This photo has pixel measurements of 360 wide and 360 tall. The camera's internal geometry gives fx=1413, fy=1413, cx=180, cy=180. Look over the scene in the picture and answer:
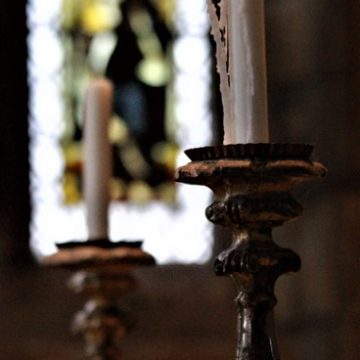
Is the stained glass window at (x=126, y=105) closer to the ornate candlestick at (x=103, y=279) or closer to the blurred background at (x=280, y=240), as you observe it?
the blurred background at (x=280, y=240)

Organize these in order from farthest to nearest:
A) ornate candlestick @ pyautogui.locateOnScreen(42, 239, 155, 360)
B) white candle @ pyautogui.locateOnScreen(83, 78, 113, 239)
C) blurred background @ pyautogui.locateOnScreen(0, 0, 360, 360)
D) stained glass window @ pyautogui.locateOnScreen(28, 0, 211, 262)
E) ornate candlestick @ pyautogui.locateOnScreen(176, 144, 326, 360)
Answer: stained glass window @ pyautogui.locateOnScreen(28, 0, 211, 262)
blurred background @ pyautogui.locateOnScreen(0, 0, 360, 360)
white candle @ pyautogui.locateOnScreen(83, 78, 113, 239)
ornate candlestick @ pyautogui.locateOnScreen(42, 239, 155, 360)
ornate candlestick @ pyautogui.locateOnScreen(176, 144, 326, 360)

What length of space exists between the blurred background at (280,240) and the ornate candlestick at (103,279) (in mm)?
422

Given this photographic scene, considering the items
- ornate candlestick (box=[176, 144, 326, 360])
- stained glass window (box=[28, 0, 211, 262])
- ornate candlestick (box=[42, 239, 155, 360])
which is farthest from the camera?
stained glass window (box=[28, 0, 211, 262])

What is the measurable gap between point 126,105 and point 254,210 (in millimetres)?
2800

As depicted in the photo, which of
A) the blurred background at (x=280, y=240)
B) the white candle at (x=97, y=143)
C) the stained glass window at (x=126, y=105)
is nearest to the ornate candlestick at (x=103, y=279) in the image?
the white candle at (x=97, y=143)

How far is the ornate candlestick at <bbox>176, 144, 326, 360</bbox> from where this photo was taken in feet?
2.40

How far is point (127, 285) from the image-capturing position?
1.34 metres

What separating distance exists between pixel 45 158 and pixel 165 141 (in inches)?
11.8

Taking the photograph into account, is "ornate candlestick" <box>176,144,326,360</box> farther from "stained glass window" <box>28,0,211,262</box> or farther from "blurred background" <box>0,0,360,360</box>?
"stained glass window" <box>28,0,211,262</box>

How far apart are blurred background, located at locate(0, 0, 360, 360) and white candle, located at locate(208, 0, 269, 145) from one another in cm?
91

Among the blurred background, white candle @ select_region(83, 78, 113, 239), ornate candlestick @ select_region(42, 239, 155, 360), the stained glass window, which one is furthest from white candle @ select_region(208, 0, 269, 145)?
the stained glass window

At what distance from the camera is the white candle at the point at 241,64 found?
30.7 inches

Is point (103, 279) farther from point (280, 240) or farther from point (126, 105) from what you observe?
point (126, 105)

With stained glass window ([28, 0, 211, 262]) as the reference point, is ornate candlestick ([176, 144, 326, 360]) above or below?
below
